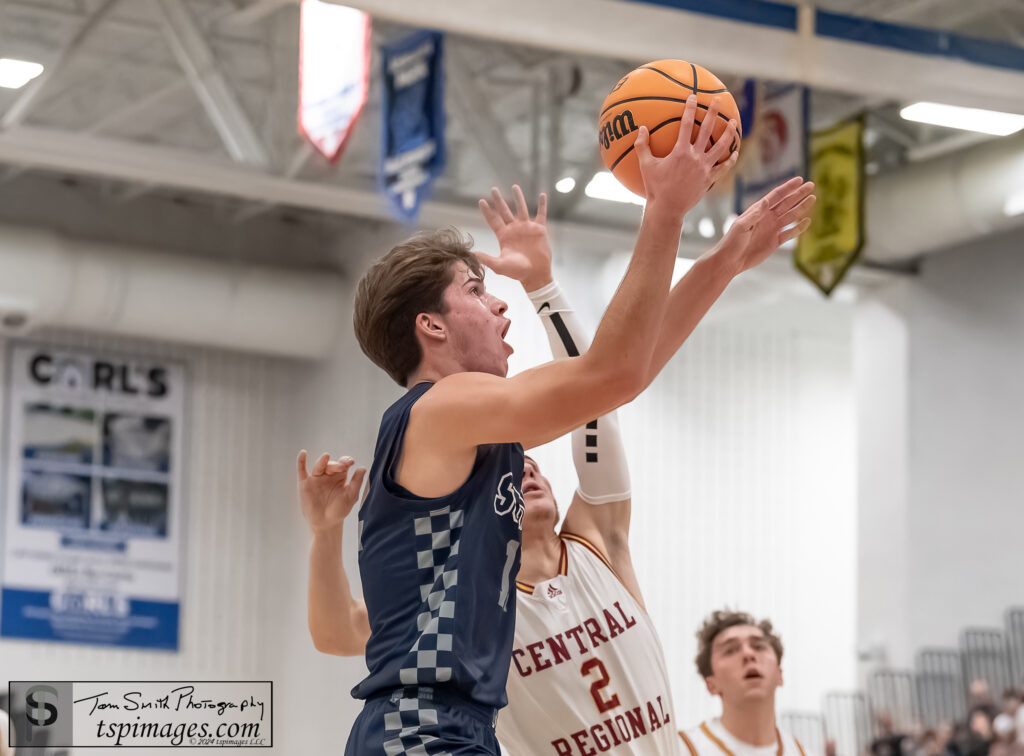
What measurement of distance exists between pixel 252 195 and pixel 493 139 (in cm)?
231

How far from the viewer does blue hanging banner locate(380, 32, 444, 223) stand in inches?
Result: 435

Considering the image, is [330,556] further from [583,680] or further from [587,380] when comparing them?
[587,380]

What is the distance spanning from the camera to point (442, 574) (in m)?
2.67

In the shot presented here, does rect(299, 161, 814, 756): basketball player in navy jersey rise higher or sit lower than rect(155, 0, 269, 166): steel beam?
lower

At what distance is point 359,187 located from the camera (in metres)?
14.4

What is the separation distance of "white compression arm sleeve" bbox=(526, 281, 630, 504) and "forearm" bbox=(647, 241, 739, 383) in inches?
33.1

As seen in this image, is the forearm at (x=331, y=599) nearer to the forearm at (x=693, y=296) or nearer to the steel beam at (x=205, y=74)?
the forearm at (x=693, y=296)

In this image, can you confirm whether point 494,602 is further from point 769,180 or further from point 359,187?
point 359,187

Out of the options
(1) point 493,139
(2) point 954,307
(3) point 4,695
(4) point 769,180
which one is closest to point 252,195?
(1) point 493,139

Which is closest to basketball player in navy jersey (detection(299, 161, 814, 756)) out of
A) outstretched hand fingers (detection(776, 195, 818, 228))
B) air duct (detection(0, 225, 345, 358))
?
outstretched hand fingers (detection(776, 195, 818, 228))

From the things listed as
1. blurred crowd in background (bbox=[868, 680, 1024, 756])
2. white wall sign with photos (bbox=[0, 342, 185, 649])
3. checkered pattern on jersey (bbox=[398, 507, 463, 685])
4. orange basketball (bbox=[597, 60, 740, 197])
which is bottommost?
blurred crowd in background (bbox=[868, 680, 1024, 756])

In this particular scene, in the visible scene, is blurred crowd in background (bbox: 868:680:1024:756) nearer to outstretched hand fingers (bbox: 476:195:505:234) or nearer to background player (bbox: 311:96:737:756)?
outstretched hand fingers (bbox: 476:195:505:234)

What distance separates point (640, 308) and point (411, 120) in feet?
29.3

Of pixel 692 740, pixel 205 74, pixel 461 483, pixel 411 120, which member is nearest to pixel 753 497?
pixel 411 120
